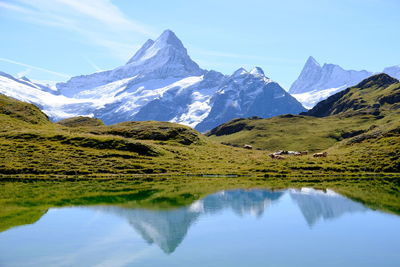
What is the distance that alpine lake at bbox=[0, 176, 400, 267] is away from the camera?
45.6 metres

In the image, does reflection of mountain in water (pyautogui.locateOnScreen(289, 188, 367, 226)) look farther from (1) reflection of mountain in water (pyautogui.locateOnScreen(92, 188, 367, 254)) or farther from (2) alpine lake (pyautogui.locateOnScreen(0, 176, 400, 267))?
(2) alpine lake (pyautogui.locateOnScreen(0, 176, 400, 267))

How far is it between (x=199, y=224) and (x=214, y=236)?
23.3ft

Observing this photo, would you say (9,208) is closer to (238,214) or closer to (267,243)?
(238,214)

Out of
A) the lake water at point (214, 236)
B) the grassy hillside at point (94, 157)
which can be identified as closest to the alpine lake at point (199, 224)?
the lake water at point (214, 236)

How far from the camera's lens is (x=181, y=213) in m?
69.1

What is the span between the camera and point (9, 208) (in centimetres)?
7038

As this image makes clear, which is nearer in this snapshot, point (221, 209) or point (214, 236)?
point (214, 236)

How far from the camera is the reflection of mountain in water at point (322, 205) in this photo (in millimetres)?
69250

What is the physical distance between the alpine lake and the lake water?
123 millimetres

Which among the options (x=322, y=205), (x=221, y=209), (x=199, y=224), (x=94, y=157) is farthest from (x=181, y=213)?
(x=94, y=157)

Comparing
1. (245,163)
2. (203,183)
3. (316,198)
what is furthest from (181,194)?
(245,163)

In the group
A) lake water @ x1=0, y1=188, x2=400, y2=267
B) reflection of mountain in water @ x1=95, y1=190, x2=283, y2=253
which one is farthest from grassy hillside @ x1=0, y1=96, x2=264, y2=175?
lake water @ x1=0, y1=188, x2=400, y2=267

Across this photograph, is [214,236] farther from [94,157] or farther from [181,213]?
[94,157]

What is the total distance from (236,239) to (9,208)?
1555 inches
